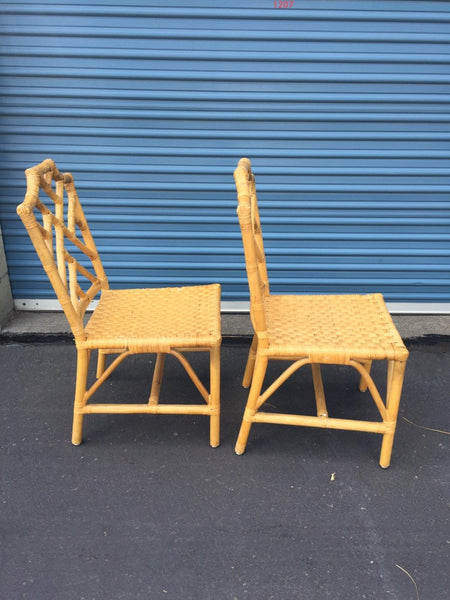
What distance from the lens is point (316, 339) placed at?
195cm

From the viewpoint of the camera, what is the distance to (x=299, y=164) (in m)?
2.88

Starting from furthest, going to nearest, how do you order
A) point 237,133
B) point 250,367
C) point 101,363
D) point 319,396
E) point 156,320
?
point 237,133
point 101,363
point 250,367
point 319,396
point 156,320

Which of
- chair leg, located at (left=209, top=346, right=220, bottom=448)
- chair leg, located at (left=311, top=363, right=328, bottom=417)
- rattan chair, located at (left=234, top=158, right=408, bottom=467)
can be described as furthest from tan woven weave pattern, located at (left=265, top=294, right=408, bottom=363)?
chair leg, located at (left=311, top=363, right=328, bottom=417)

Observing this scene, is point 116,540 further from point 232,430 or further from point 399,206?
point 399,206

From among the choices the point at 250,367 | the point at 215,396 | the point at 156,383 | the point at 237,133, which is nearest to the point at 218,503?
the point at 215,396

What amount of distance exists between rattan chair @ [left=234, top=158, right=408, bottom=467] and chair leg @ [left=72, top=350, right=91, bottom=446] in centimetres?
71

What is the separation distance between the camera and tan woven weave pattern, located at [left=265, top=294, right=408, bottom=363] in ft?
6.16

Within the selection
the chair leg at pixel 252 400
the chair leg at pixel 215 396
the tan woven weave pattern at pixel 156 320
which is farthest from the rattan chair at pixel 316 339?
the tan woven weave pattern at pixel 156 320

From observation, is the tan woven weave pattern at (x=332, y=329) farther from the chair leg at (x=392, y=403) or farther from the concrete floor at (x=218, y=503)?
the concrete floor at (x=218, y=503)

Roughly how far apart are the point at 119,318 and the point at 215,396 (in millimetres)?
564

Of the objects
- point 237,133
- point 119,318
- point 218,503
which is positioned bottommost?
point 218,503

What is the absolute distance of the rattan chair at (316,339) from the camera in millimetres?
1863

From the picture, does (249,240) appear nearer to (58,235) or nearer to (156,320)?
(156,320)

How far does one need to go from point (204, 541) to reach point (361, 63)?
2.51 metres
